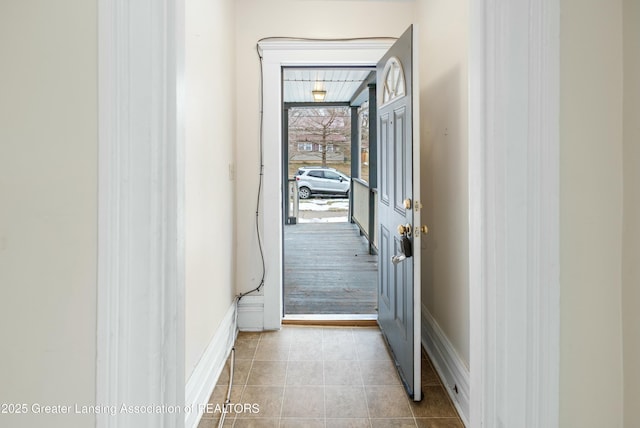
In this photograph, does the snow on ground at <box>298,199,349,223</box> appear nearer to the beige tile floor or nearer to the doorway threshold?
the doorway threshold

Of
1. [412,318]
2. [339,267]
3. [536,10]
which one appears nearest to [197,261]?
[412,318]

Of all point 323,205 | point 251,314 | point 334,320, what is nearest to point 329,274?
point 334,320

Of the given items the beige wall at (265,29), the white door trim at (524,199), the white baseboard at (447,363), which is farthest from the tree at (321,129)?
the white door trim at (524,199)

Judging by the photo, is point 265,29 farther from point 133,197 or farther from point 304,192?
point 304,192

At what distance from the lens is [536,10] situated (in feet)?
3.23

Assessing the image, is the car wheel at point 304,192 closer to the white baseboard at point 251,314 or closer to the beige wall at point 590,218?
the white baseboard at point 251,314

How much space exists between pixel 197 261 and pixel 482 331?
5.05 ft

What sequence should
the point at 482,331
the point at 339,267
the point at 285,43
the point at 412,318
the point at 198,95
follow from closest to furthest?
the point at 482,331 → the point at 198,95 → the point at 412,318 → the point at 285,43 → the point at 339,267

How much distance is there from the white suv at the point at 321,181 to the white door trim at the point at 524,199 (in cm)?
1289

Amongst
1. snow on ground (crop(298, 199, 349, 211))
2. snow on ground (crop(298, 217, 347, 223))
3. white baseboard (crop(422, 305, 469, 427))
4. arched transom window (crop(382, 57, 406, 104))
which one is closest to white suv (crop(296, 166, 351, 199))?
snow on ground (crop(298, 199, 349, 211))

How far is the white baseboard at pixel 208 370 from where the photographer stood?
2.03 metres

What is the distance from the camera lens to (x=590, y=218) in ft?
3.31

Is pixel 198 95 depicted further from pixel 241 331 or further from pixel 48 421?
pixel 241 331

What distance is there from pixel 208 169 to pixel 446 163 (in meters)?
1.40
